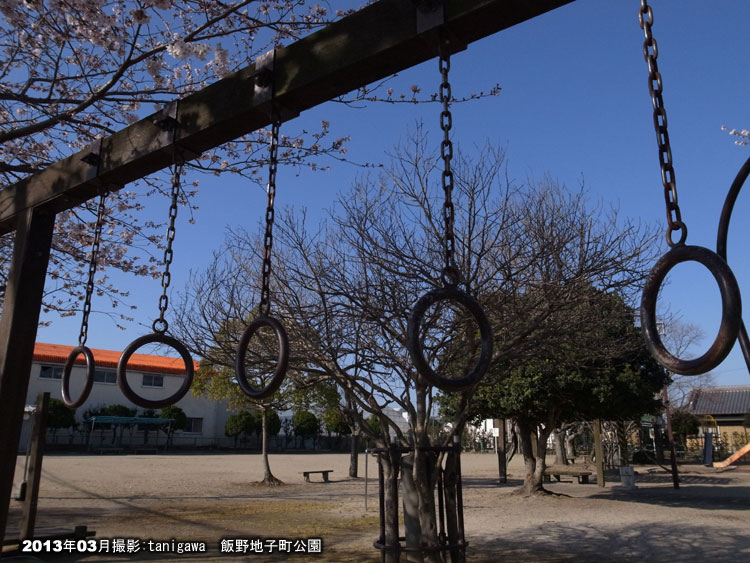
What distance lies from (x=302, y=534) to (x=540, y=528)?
170 inches

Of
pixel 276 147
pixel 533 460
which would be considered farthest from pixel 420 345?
pixel 533 460

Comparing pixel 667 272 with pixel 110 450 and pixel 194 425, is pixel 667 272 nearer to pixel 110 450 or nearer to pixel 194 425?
pixel 110 450

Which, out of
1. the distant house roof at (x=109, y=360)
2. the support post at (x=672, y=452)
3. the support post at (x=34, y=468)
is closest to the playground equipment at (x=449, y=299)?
the support post at (x=34, y=468)

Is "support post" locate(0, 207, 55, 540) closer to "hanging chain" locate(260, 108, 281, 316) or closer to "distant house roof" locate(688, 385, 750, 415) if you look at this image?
"hanging chain" locate(260, 108, 281, 316)

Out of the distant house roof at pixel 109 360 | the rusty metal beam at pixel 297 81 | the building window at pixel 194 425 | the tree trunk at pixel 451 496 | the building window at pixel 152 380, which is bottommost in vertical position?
the tree trunk at pixel 451 496

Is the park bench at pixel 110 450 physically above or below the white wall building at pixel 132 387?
below

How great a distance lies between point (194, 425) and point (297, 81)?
41.2 meters

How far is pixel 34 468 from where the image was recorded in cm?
838

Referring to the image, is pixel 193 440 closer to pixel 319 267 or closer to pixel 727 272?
pixel 319 267

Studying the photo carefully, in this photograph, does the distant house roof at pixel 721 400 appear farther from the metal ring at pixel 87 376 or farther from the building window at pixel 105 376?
the metal ring at pixel 87 376

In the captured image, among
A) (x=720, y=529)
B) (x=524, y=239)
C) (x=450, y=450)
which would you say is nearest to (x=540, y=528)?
(x=720, y=529)

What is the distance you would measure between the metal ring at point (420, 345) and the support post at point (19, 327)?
134 inches

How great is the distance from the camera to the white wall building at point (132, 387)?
33062 mm

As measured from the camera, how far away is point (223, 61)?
21.1 ft
